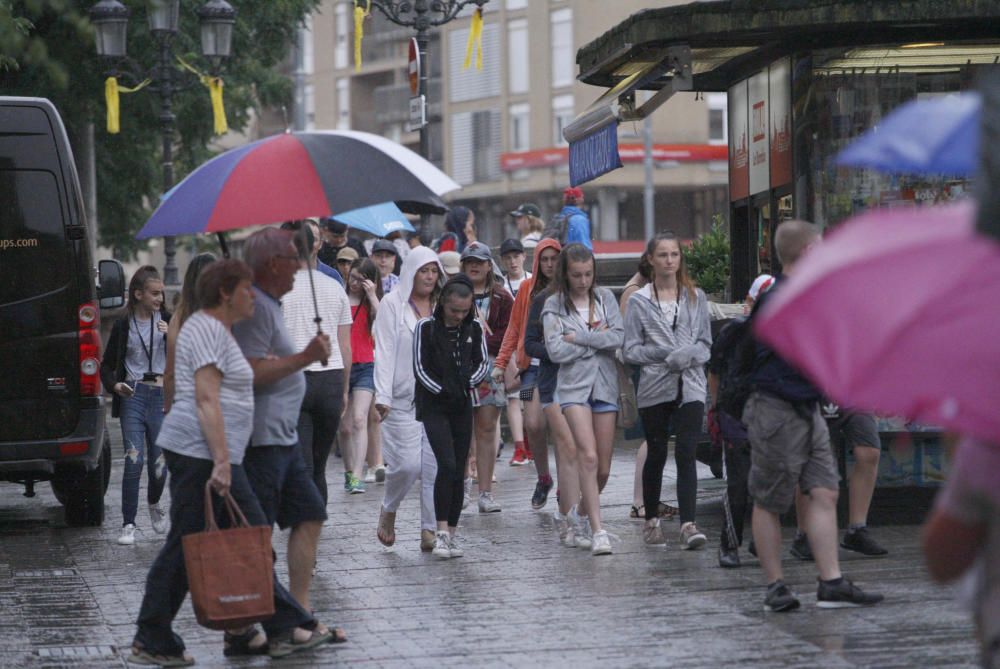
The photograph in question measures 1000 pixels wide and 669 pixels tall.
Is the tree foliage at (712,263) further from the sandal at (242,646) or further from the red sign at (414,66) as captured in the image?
the sandal at (242,646)

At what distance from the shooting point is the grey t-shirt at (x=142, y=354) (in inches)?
468

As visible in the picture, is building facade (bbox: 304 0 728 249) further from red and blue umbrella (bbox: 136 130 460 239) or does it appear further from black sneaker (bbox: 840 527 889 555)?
red and blue umbrella (bbox: 136 130 460 239)

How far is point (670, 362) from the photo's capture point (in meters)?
10.3

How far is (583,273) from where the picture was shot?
10633mm

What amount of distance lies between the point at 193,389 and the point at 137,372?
486 centimetres

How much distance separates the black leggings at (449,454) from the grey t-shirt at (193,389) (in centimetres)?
331

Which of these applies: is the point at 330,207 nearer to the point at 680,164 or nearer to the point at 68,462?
the point at 68,462

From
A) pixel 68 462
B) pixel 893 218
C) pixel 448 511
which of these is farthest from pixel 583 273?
pixel 893 218

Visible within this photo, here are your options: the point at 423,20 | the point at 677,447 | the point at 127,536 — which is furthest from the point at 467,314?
the point at 423,20

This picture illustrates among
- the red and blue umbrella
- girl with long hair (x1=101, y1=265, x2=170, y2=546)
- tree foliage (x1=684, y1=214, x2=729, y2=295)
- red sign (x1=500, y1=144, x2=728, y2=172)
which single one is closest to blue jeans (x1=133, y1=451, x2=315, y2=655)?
the red and blue umbrella

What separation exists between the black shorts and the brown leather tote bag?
252 mm

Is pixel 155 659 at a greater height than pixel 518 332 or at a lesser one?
lesser

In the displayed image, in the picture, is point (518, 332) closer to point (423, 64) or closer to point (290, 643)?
point (290, 643)

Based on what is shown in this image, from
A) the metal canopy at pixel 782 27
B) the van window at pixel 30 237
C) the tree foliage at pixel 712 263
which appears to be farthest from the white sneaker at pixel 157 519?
the tree foliage at pixel 712 263
